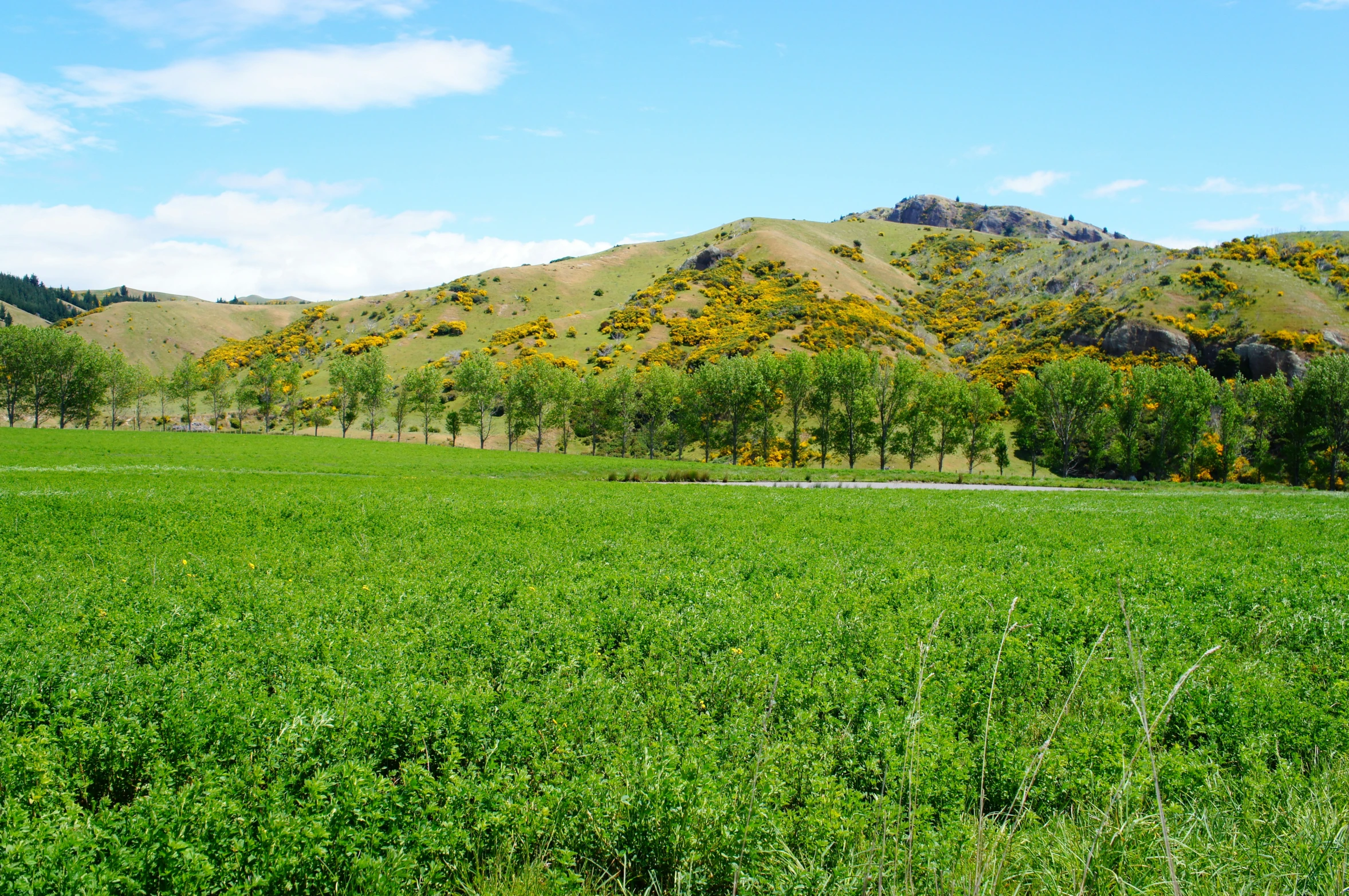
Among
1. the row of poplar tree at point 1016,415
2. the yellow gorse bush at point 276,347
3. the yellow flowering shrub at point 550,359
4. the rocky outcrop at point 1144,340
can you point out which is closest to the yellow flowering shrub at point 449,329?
the yellow flowering shrub at point 550,359

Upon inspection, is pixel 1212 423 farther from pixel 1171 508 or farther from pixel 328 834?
pixel 328 834

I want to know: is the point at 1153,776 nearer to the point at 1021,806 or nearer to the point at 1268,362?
the point at 1021,806

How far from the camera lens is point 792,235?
192 metres

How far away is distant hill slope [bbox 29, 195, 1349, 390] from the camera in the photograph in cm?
10506

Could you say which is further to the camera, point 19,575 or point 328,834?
point 19,575

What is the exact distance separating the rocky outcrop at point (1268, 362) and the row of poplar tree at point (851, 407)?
7.03 metres

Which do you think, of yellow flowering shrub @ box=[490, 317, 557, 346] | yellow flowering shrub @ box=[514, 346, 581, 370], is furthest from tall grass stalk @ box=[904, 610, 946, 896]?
yellow flowering shrub @ box=[490, 317, 557, 346]

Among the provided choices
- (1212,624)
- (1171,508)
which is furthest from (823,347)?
(1212,624)

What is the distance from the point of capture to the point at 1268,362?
92250 millimetres

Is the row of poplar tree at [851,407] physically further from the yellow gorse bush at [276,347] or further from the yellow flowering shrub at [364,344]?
the yellow gorse bush at [276,347]

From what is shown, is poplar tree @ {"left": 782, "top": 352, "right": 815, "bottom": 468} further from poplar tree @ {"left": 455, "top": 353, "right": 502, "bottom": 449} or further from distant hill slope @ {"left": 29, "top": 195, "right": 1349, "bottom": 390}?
poplar tree @ {"left": 455, "top": 353, "right": 502, "bottom": 449}

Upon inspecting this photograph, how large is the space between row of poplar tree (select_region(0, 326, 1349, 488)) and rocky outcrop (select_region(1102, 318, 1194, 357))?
597 cm

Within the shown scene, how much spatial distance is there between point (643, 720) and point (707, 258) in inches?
7008

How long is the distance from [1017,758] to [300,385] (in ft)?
516
